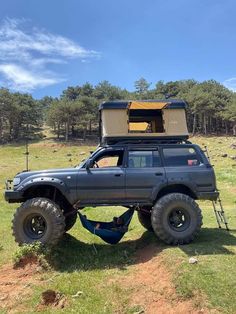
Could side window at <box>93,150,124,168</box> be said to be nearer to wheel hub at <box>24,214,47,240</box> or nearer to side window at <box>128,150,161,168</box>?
side window at <box>128,150,161,168</box>

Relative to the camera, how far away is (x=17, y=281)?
327 inches

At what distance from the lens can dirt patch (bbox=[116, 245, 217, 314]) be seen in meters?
6.61

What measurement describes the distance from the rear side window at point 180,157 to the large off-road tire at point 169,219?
852 mm

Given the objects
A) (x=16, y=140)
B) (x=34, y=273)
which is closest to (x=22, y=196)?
(x=34, y=273)

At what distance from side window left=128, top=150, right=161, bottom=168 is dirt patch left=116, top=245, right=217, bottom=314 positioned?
91.3 inches

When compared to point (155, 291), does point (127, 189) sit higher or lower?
higher

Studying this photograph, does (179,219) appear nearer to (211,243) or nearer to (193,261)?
(211,243)

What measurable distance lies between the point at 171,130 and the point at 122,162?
1.60m

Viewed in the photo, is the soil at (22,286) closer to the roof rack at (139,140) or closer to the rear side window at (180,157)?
the roof rack at (139,140)

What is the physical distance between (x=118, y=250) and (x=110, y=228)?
0.63 metres

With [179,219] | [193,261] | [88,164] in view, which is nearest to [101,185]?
[88,164]

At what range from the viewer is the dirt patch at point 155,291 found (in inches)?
260

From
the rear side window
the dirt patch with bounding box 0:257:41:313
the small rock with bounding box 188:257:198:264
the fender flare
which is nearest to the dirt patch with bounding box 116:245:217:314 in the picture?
the small rock with bounding box 188:257:198:264

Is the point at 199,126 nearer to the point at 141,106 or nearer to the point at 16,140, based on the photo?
the point at 16,140
